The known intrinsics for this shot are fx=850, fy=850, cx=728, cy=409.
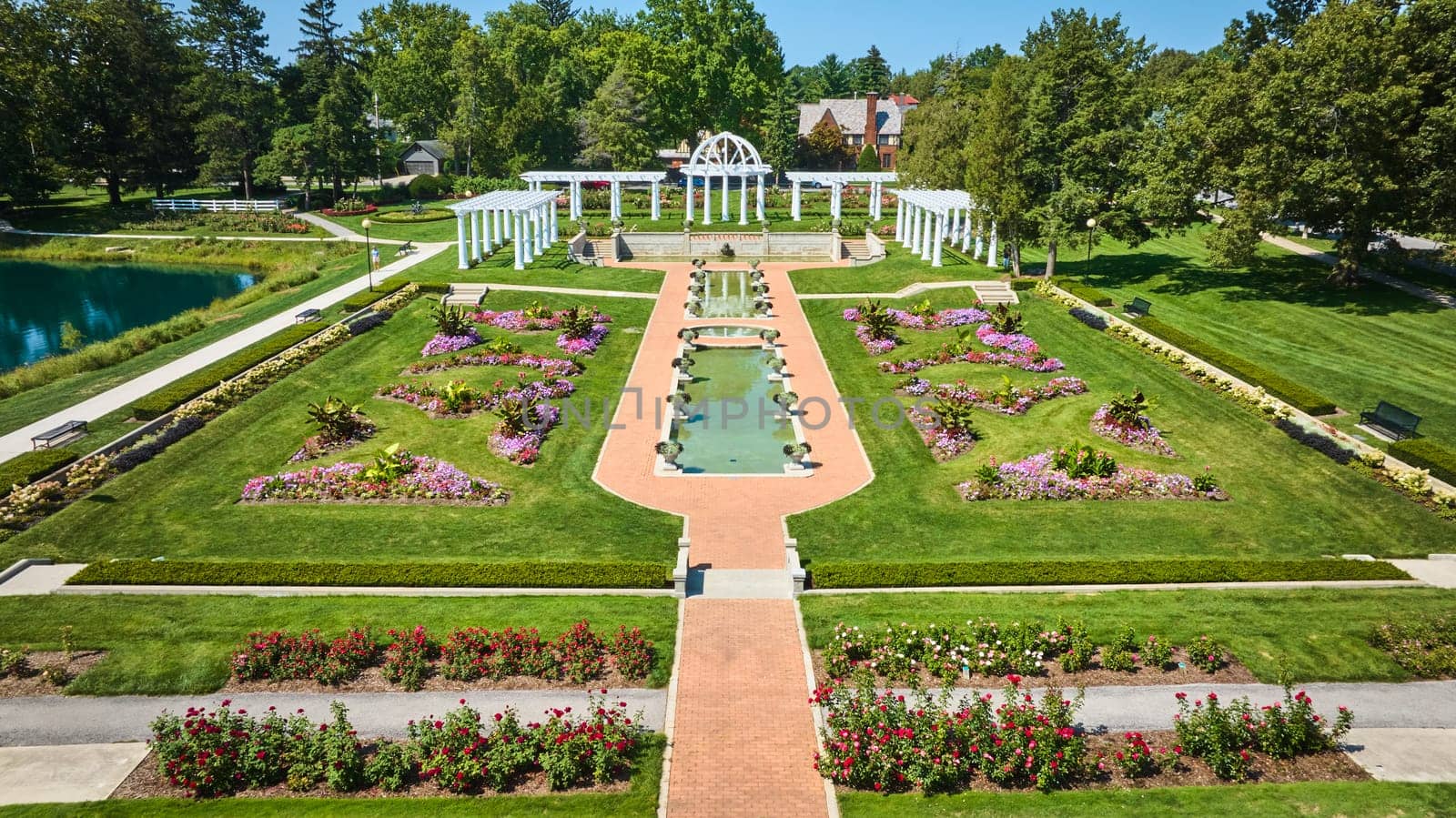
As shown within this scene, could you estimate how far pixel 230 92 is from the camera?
7838cm

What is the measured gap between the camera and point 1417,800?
12.9m

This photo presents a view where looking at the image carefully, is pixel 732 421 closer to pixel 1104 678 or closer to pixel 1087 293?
pixel 1104 678

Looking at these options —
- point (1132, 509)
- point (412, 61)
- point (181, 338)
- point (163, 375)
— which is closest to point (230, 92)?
point (412, 61)

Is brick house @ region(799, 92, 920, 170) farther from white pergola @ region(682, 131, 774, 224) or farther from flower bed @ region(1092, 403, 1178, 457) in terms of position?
flower bed @ region(1092, 403, 1178, 457)

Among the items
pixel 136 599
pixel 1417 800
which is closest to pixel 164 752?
pixel 136 599

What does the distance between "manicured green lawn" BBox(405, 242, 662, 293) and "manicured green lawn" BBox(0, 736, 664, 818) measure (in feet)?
121

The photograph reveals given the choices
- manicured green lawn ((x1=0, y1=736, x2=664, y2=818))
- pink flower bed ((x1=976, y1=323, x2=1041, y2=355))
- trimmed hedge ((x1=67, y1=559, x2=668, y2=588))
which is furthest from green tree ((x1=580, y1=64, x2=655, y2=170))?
manicured green lawn ((x1=0, y1=736, x2=664, y2=818))

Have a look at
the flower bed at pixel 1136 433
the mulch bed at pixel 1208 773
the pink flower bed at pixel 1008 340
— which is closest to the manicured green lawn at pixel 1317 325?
the flower bed at pixel 1136 433

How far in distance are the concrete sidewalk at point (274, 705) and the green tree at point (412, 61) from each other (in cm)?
8384

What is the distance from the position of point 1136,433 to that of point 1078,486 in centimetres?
455

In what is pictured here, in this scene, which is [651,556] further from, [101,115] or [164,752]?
[101,115]

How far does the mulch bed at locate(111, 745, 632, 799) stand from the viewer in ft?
42.7

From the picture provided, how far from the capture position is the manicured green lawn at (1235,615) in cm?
1639

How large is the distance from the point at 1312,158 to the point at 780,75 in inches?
2447
